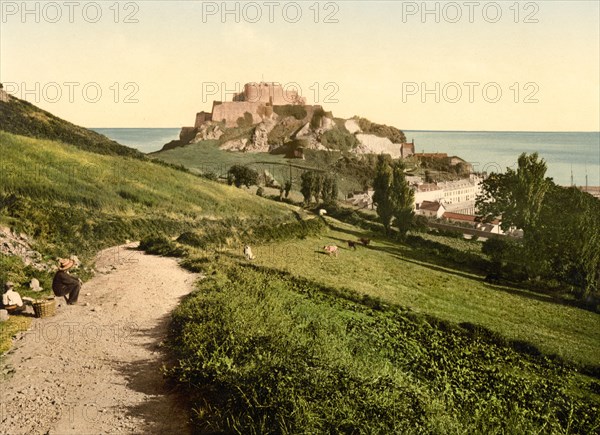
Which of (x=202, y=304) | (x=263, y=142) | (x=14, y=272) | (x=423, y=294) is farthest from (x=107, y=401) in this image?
(x=263, y=142)

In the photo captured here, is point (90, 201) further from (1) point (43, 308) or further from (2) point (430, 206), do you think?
(2) point (430, 206)

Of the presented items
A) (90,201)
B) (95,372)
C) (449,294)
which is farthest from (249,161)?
(95,372)

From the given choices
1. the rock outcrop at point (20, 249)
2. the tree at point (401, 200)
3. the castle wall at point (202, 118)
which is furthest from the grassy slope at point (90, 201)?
the castle wall at point (202, 118)

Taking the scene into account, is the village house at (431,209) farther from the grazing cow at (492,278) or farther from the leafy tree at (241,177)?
the grazing cow at (492,278)

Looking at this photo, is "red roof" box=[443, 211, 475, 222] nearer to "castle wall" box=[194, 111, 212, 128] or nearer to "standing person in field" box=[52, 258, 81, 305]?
"standing person in field" box=[52, 258, 81, 305]

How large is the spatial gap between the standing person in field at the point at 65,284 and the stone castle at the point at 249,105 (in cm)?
16992

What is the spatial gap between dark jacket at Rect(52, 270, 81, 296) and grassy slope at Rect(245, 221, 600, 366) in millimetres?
11679

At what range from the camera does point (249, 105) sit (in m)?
182

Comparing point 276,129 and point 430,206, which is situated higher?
point 276,129

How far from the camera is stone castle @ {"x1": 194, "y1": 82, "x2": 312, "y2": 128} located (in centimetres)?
18125

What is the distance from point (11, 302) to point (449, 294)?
82.5 feet

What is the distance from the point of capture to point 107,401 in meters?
9.50

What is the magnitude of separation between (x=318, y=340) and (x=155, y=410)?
17.5 ft

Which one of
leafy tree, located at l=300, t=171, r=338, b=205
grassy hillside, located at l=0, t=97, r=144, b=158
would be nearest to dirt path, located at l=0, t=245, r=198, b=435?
grassy hillside, located at l=0, t=97, r=144, b=158
